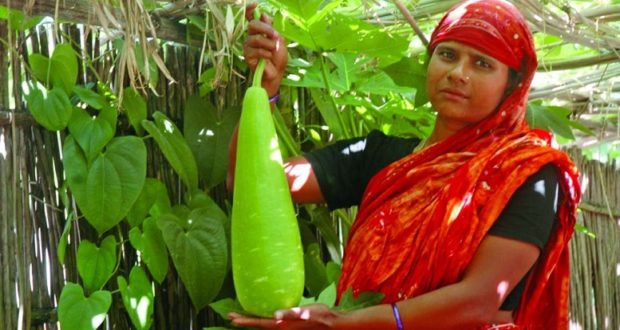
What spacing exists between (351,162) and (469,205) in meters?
0.37

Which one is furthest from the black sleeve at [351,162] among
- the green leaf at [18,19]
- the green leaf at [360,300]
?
the green leaf at [18,19]

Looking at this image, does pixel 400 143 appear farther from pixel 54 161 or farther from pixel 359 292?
pixel 54 161

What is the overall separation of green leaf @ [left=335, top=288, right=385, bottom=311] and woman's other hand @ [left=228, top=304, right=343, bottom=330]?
0.12 m

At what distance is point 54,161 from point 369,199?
0.69m

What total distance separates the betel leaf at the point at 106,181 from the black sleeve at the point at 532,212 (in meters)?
0.74

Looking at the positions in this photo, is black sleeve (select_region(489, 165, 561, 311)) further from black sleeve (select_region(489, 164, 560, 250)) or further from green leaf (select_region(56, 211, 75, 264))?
green leaf (select_region(56, 211, 75, 264))

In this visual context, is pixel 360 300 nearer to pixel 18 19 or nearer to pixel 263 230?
pixel 263 230

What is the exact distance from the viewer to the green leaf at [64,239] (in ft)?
6.86

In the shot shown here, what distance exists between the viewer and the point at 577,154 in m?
4.33

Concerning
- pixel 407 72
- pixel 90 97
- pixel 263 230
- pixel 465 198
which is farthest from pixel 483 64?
pixel 90 97

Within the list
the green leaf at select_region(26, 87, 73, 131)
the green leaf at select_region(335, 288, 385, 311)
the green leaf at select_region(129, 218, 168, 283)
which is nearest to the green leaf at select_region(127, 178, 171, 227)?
the green leaf at select_region(129, 218, 168, 283)

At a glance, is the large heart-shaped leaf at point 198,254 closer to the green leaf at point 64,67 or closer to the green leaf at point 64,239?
the green leaf at point 64,239

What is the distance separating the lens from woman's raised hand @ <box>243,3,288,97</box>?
6.89 ft

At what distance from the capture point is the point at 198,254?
7.18 ft
